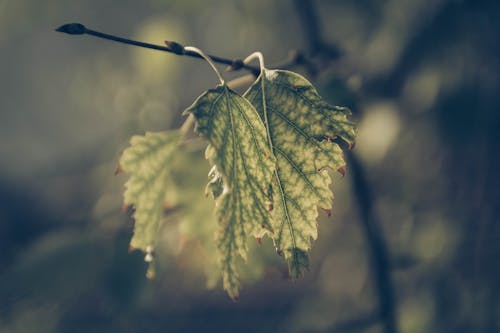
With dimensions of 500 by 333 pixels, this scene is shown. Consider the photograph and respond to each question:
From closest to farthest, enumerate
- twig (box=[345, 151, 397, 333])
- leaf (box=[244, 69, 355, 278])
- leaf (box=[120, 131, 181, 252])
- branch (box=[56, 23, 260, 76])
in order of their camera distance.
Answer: branch (box=[56, 23, 260, 76])
leaf (box=[244, 69, 355, 278])
leaf (box=[120, 131, 181, 252])
twig (box=[345, 151, 397, 333])

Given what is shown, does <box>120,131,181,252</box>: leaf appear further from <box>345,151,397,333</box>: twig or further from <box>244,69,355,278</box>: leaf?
<box>345,151,397,333</box>: twig

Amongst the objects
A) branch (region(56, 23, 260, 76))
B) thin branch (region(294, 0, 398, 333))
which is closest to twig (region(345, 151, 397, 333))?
thin branch (region(294, 0, 398, 333))

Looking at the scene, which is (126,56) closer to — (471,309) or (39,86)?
(471,309)

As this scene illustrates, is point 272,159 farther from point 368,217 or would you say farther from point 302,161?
point 368,217

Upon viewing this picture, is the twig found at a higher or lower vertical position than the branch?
lower

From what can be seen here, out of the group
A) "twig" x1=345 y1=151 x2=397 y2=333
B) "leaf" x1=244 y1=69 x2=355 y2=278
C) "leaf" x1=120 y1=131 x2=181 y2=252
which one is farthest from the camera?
"twig" x1=345 y1=151 x2=397 y2=333

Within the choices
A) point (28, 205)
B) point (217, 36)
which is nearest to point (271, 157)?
point (217, 36)

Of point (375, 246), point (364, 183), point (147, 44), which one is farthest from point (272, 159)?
point (375, 246)
